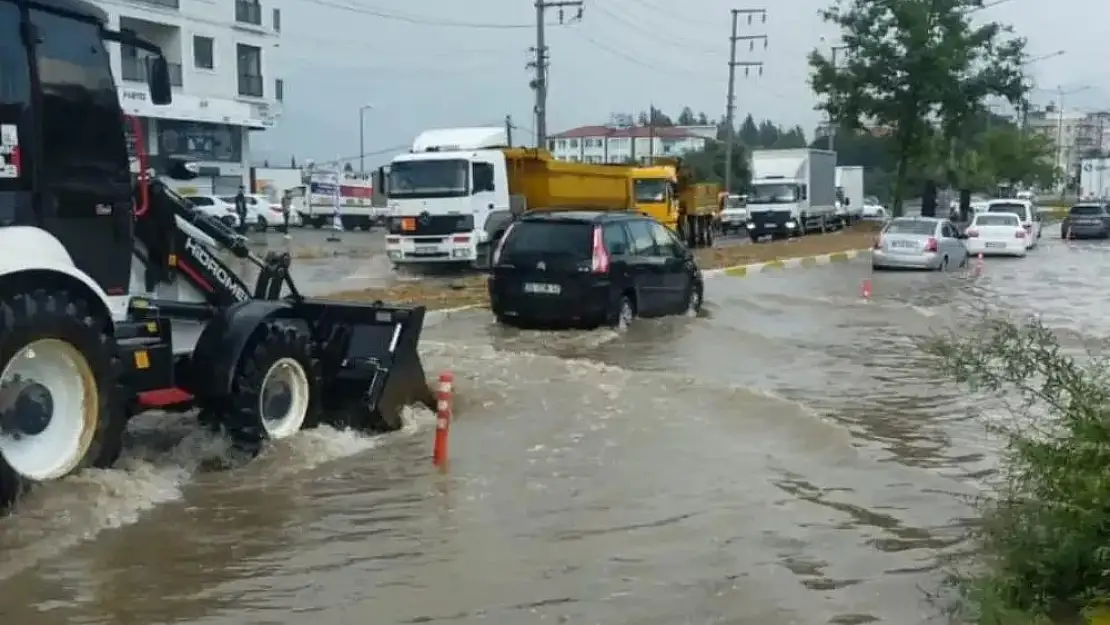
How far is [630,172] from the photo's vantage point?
3600 centimetres

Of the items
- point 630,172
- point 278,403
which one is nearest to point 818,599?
point 278,403

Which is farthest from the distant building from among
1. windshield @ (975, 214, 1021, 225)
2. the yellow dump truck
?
windshield @ (975, 214, 1021, 225)

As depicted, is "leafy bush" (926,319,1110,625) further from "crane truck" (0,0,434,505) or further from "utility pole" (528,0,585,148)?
"utility pole" (528,0,585,148)

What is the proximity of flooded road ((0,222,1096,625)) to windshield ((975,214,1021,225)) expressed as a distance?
26.5 metres

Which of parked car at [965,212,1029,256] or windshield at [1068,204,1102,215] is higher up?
windshield at [1068,204,1102,215]

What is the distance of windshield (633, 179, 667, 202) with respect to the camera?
123 ft

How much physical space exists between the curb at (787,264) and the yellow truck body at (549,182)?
3.84 m

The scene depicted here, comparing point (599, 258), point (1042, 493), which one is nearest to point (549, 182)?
point (599, 258)

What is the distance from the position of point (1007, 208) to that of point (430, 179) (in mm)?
24332

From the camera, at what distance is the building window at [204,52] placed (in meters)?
48.4

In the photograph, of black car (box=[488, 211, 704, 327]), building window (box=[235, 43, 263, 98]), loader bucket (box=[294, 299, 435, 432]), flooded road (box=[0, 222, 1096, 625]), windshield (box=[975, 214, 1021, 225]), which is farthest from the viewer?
building window (box=[235, 43, 263, 98])

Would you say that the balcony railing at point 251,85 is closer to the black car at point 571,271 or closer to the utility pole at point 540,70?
the utility pole at point 540,70

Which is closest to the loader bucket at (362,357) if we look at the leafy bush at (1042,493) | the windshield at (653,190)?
the leafy bush at (1042,493)

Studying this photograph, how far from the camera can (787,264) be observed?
3091cm
